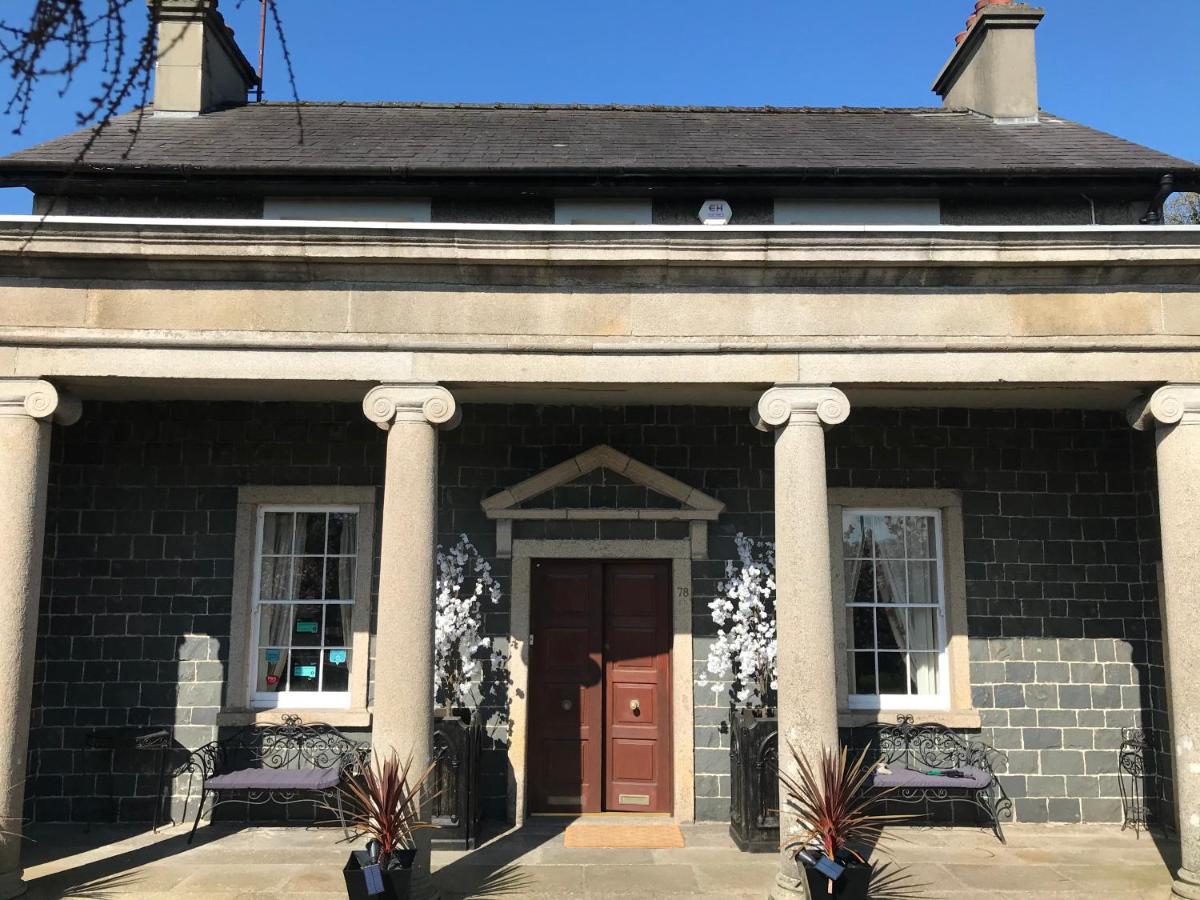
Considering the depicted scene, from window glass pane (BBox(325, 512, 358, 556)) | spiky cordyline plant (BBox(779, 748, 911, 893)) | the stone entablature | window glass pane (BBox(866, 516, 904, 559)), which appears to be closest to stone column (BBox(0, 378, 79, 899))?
the stone entablature

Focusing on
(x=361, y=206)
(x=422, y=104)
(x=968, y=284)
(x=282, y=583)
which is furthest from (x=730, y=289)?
(x=422, y=104)

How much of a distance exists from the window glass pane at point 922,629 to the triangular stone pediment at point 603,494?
210 cm

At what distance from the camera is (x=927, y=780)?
25.5ft

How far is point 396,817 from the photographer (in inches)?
231

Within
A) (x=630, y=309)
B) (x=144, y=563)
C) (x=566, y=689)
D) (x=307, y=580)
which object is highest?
(x=630, y=309)

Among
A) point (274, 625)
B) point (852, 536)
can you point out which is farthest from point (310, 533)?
point (852, 536)

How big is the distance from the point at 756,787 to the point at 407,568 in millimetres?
3302

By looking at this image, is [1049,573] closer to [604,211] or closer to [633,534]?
[633,534]

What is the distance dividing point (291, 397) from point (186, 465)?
131 centimetres

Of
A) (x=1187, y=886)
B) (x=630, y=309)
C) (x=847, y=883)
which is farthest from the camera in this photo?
(x=630, y=309)

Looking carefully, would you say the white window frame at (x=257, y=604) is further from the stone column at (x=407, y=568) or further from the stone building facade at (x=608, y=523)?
the stone column at (x=407, y=568)

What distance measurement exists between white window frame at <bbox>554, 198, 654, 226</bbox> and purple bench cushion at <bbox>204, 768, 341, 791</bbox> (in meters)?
5.07

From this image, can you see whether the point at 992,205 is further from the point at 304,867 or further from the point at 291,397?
the point at 304,867

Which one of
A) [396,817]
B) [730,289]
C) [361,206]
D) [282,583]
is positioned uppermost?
[361,206]
